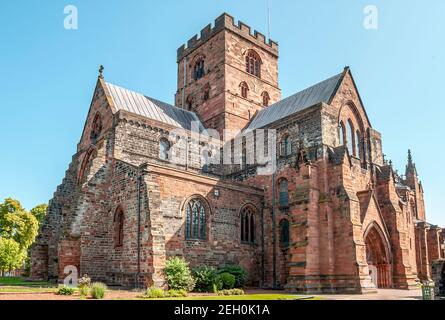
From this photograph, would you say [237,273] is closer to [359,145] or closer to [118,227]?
[118,227]

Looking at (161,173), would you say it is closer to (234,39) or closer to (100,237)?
(100,237)

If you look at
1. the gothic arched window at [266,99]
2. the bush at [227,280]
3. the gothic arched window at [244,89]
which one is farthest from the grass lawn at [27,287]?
the gothic arched window at [266,99]

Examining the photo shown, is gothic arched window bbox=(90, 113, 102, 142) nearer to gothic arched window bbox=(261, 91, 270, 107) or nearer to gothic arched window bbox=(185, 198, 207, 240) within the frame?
gothic arched window bbox=(185, 198, 207, 240)

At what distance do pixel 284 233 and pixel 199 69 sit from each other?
21838 millimetres

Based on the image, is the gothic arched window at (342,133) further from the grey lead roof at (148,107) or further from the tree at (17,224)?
the tree at (17,224)

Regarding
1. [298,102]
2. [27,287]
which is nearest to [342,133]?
[298,102]

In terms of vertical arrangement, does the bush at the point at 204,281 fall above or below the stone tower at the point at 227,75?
below

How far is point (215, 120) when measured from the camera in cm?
3878

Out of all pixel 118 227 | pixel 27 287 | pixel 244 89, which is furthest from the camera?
pixel 244 89

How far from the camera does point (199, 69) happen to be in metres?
43.7

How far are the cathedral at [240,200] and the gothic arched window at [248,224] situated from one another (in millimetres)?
74

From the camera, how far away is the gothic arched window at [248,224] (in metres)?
29.3

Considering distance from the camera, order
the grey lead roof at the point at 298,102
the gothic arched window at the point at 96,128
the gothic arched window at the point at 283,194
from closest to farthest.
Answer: the gothic arched window at the point at 283,194, the grey lead roof at the point at 298,102, the gothic arched window at the point at 96,128
